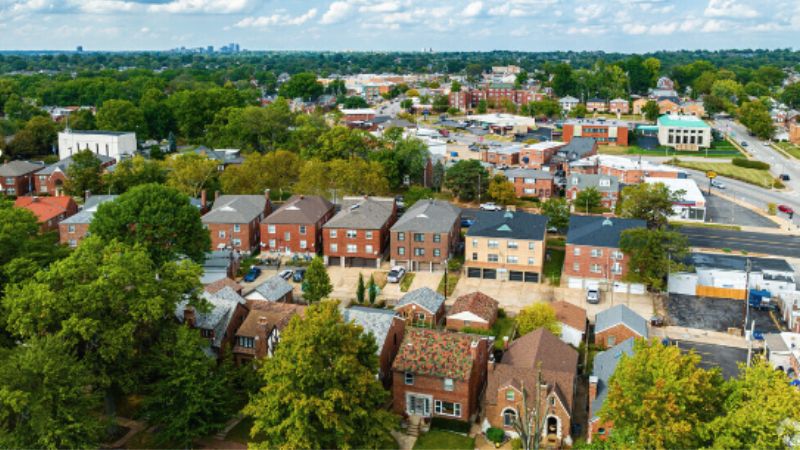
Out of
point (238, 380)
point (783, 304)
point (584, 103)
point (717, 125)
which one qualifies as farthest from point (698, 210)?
point (584, 103)

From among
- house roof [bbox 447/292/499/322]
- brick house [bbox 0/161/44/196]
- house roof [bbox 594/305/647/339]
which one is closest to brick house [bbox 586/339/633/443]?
house roof [bbox 594/305/647/339]

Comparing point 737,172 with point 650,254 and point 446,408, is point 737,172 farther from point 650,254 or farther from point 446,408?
point 446,408

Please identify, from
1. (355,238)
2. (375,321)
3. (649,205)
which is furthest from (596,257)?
(375,321)

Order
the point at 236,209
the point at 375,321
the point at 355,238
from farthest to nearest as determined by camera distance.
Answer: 1. the point at 236,209
2. the point at 355,238
3. the point at 375,321

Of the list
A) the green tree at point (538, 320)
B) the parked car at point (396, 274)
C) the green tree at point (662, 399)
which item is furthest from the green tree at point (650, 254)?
the green tree at point (662, 399)

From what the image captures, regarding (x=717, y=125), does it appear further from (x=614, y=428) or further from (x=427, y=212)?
(x=614, y=428)
